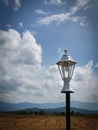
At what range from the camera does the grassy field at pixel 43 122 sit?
3834 mm

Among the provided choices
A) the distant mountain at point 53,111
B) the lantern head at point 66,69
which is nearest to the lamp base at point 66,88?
the lantern head at point 66,69

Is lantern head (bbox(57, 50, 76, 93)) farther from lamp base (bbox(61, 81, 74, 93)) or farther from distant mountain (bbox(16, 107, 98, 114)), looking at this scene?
distant mountain (bbox(16, 107, 98, 114))

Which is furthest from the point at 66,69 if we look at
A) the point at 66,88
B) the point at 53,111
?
the point at 53,111

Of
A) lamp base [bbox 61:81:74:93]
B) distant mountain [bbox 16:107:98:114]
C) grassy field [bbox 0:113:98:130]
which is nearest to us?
lamp base [bbox 61:81:74:93]

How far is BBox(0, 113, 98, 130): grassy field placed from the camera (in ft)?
12.6

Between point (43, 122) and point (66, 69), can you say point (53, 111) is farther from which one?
point (66, 69)

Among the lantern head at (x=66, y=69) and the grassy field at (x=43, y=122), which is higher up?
the lantern head at (x=66, y=69)

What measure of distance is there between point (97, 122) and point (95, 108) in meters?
0.33

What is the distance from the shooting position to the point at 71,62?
5.97 ft

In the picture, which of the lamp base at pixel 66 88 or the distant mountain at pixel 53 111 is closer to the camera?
the lamp base at pixel 66 88

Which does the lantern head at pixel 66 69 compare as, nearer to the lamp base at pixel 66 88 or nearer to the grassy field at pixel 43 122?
the lamp base at pixel 66 88

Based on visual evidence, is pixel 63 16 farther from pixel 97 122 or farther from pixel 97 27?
pixel 97 122

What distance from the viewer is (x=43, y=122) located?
4035 millimetres

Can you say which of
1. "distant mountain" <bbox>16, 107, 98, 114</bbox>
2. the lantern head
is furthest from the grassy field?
the lantern head
